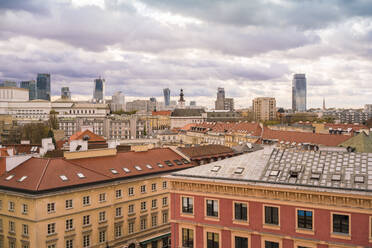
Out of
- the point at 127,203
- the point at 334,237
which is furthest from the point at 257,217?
the point at 127,203

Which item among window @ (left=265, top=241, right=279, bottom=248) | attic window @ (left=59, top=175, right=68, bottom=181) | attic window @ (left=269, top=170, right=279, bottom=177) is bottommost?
window @ (left=265, top=241, right=279, bottom=248)

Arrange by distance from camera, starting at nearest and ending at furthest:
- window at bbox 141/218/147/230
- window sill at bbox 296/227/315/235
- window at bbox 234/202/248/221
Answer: window sill at bbox 296/227/315/235 → window at bbox 234/202/248/221 → window at bbox 141/218/147/230

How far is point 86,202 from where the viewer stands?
47000 millimetres

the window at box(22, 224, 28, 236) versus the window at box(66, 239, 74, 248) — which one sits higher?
the window at box(22, 224, 28, 236)

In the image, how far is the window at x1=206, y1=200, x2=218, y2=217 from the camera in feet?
113

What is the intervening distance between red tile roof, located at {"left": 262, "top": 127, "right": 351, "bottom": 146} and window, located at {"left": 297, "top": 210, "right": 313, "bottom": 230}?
195 feet

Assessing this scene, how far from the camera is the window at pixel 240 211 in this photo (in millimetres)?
33188

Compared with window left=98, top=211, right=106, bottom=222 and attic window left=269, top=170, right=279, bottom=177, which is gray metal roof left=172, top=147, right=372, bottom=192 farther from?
window left=98, top=211, right=106, bottom=222

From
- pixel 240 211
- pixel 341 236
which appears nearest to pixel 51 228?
pixel 240 211

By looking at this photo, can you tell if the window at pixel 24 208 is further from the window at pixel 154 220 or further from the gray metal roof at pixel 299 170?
the gray metal roof at pixel 299 170

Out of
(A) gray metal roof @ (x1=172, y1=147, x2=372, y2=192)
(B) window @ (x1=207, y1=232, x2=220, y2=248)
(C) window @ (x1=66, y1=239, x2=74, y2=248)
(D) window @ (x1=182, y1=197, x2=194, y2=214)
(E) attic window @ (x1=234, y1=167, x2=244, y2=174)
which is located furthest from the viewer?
(C) window @ (x1=66, y1=239, x2=74, y2=248)

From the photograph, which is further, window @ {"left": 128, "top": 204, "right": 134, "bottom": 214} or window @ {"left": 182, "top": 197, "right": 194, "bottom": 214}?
window @ {"left": 128, "top": 204, "right": 134, "bottom": 214}

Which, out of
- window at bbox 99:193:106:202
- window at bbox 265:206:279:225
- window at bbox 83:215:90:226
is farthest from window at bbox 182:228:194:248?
window at bbox 99:193:106:202

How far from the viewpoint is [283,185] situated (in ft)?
103
